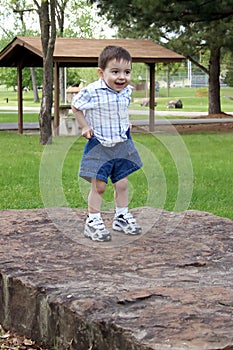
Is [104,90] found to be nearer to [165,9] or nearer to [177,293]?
[177,293]

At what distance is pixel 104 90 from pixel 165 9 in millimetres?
15194

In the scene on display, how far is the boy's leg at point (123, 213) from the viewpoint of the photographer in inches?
185

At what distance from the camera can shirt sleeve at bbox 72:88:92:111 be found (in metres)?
4.47

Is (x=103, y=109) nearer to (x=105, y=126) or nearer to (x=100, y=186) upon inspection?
(x=105, y=126)

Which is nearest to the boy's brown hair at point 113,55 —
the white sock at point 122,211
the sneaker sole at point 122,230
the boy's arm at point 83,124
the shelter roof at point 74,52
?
the boy's arm at point 83,124

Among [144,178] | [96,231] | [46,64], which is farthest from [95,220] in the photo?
[46,64]

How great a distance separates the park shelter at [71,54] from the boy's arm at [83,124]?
12364 millimetres

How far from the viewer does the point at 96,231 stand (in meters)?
4.55

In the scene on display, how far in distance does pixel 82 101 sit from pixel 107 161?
→ 16.8 inches

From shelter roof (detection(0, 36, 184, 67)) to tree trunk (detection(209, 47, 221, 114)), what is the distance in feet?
23.0

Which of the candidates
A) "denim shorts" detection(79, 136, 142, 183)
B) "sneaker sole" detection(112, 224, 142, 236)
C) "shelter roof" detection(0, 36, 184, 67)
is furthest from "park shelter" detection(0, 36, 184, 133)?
→ "denim shorts" detection(79, 136, 142, 183)

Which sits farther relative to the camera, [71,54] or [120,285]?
[71,54]

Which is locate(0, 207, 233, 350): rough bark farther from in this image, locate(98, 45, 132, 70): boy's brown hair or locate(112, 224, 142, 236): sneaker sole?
locate(98, 45, 132, 70): boy's brown hair

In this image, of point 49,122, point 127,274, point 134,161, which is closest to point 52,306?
point 127,274
